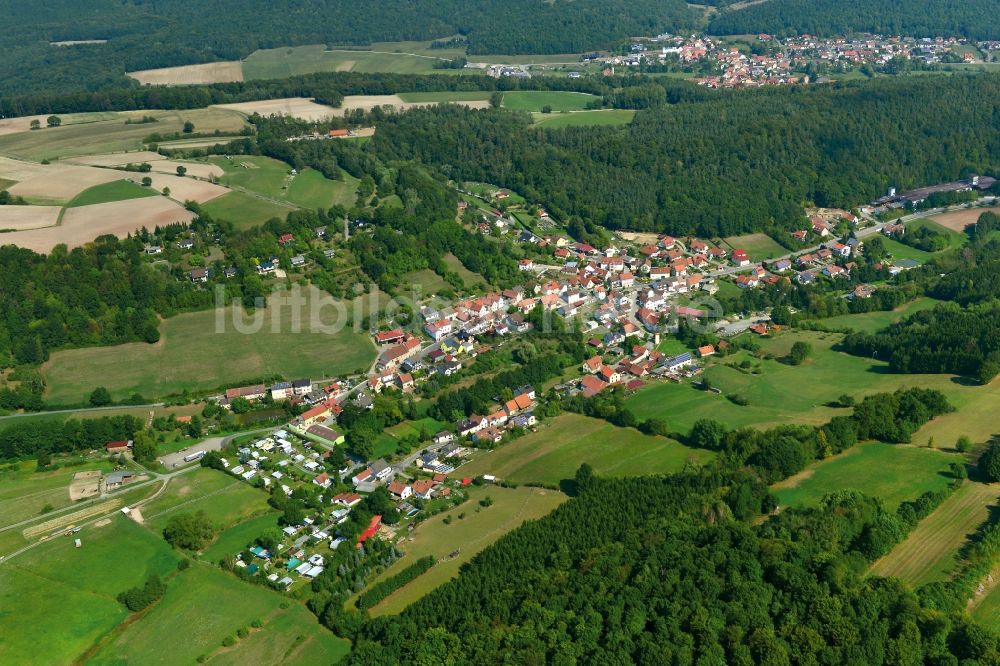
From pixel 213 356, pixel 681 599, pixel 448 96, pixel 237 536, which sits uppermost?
pixel 448 96

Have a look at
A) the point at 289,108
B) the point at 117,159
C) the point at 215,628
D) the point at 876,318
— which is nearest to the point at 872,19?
the point at 289,108

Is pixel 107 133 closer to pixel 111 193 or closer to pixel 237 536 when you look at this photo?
pixel 111 193

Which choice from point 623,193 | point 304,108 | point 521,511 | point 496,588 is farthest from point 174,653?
point 304,108

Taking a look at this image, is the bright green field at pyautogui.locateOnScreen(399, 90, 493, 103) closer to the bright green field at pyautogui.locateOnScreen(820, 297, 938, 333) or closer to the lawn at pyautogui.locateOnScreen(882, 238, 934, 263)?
the lawn at pyautogui.locateOnScreen(882, 238, 934, 263)

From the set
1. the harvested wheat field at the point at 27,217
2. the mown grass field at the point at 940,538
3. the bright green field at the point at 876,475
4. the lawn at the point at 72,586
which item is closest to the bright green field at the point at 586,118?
the harvested wheat field at the point at 27,217

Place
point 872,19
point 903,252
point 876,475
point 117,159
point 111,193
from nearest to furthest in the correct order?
point 876,475 → point 111,193 → point 903,252 → point 117,159 → point 872,19

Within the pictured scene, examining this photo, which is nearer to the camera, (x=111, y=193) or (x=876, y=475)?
(x=876, y=475)

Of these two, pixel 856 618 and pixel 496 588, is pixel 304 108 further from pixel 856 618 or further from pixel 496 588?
pixel 856 618
